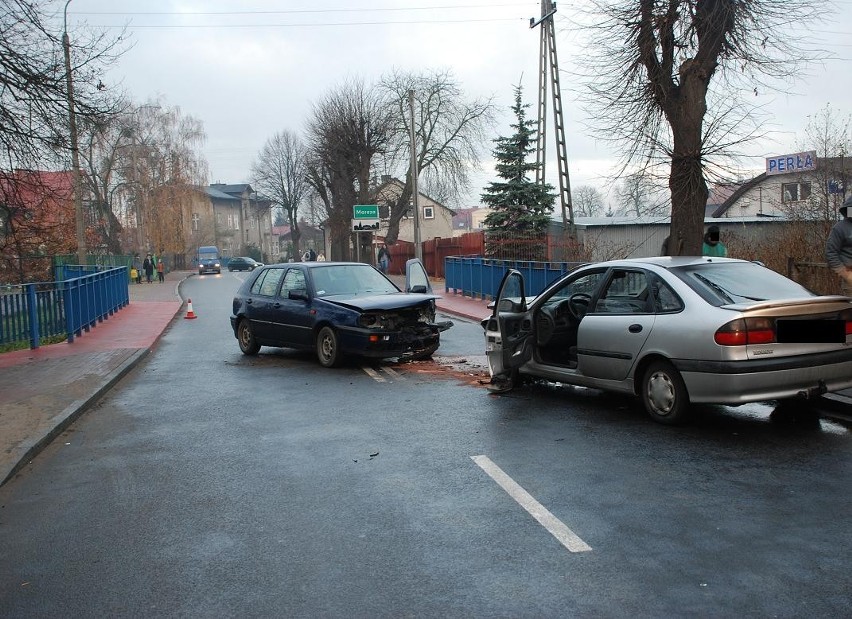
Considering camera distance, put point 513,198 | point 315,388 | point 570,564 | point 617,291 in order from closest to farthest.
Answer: point 570,564 < point 617,291 < point 315,388 < point 513,198

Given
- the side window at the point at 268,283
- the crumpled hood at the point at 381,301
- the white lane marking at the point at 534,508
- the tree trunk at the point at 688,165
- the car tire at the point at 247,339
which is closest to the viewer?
the white lane marking at the point at 534,508

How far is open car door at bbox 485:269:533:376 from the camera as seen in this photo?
27.9 ft

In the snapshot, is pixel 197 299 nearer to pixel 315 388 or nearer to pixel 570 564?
pixel 315 388

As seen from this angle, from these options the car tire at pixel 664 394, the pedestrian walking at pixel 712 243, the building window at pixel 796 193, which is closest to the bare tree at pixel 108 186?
the building window at pixel 796 193

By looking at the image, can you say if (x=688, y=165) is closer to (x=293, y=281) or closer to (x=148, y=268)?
(x=293, y=281)

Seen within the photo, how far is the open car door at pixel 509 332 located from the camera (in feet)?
27.9

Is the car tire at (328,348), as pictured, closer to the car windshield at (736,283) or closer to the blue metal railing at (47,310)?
the car windshield at (736,283)

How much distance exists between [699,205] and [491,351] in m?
6.82

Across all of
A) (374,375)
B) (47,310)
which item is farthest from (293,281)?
(47,310)

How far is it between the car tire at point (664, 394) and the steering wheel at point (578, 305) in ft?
4.32

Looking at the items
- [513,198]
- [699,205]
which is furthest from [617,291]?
[513,198]

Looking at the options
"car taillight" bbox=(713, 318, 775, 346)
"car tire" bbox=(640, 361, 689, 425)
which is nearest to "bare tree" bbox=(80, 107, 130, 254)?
"car tire" bbox=(640, 361, 689, 425)

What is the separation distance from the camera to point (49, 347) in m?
14.9

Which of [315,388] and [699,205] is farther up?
[699,205]
